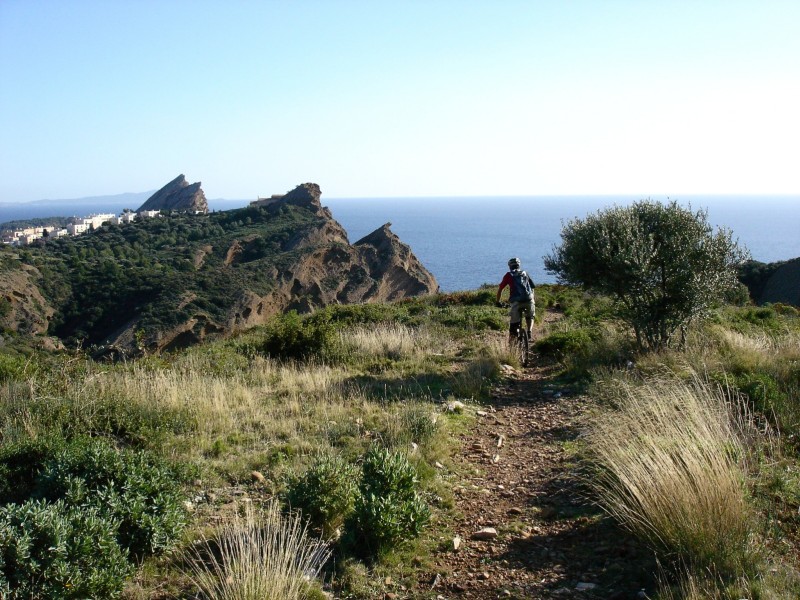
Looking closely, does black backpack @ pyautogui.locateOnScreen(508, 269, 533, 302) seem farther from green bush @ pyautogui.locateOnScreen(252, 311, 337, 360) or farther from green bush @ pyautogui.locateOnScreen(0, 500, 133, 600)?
green bush @ pyautogui.locateOnScreen(0, 500, 133, 600)

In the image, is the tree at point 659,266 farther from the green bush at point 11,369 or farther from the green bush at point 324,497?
the green bush at point 11,369

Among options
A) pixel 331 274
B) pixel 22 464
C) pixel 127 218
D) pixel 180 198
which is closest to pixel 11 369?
pixel 22 464

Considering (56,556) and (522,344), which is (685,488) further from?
(522,344)

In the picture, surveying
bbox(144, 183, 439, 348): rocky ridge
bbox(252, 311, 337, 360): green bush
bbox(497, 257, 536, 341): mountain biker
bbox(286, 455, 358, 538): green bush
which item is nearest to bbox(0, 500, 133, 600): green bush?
bbox(286, 455, 358, 538): green bush

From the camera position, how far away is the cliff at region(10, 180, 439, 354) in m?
30.7

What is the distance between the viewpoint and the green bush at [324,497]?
463 centimetres

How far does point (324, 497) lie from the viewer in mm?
4664

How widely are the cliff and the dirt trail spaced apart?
20634 mm

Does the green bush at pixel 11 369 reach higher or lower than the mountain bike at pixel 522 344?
higher

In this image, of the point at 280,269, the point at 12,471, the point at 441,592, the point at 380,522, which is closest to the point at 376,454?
the point at 380,522

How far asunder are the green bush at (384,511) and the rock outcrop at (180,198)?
5737cm

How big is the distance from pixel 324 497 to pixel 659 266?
775 centimetres

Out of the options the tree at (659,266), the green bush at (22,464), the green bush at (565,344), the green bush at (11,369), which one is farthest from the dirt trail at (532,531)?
the green bush at (11,369)

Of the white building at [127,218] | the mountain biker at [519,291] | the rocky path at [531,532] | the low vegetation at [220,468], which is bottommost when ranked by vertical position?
the rocky path at [531,532]
